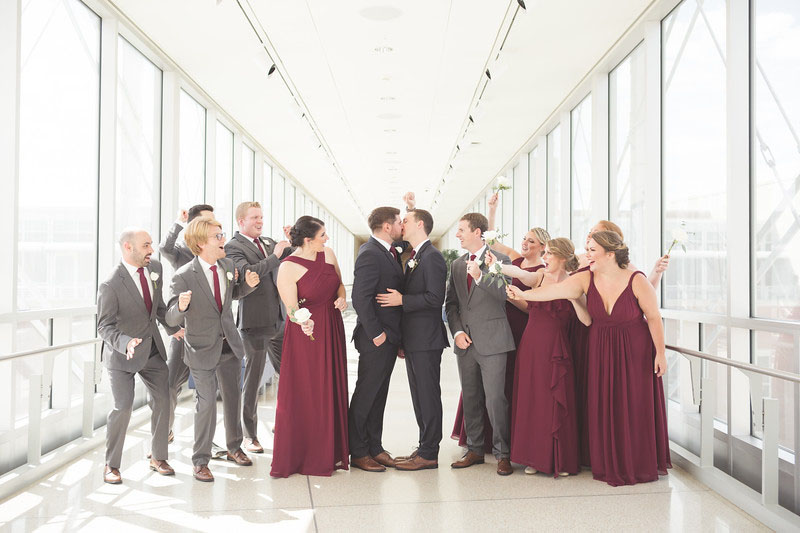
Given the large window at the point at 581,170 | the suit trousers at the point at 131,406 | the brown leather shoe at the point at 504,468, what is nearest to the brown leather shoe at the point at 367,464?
the brown leather shoe at the point at 504,468

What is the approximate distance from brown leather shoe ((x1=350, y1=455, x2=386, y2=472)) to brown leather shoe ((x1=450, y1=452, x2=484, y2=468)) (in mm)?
507

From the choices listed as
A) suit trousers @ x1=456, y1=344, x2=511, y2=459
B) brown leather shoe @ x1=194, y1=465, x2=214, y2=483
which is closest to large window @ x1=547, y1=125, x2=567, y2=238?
suit trousers @ x1=456, y1=344, x2=511, y2=459

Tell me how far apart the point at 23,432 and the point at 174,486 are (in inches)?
46.4

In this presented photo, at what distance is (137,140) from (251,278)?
352 centimetres

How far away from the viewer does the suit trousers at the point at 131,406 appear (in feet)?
14.3

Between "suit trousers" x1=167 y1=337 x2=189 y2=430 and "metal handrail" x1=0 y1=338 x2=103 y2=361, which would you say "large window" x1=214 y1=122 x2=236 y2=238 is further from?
"suit trousers" x1=167 y1=337 x2=189 y2=430

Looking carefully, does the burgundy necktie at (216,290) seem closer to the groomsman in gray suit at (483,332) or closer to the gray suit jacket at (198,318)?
the gray suit jacket at (198,318)

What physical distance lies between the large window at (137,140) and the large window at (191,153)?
0.74m

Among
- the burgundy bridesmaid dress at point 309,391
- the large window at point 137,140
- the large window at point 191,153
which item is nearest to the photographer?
the burgundy bridesmaid dress at point 309,391

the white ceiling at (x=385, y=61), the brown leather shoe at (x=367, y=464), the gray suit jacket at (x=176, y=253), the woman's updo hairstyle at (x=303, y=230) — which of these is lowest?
the brown leather shoe at (x=367, y=464)

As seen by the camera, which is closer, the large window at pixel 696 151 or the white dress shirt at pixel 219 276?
the white dress shirt at pixel 219 276

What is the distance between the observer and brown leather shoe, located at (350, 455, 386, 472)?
15.5 ft

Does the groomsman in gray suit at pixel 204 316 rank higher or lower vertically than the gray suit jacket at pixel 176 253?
lower

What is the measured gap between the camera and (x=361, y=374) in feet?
15.6
